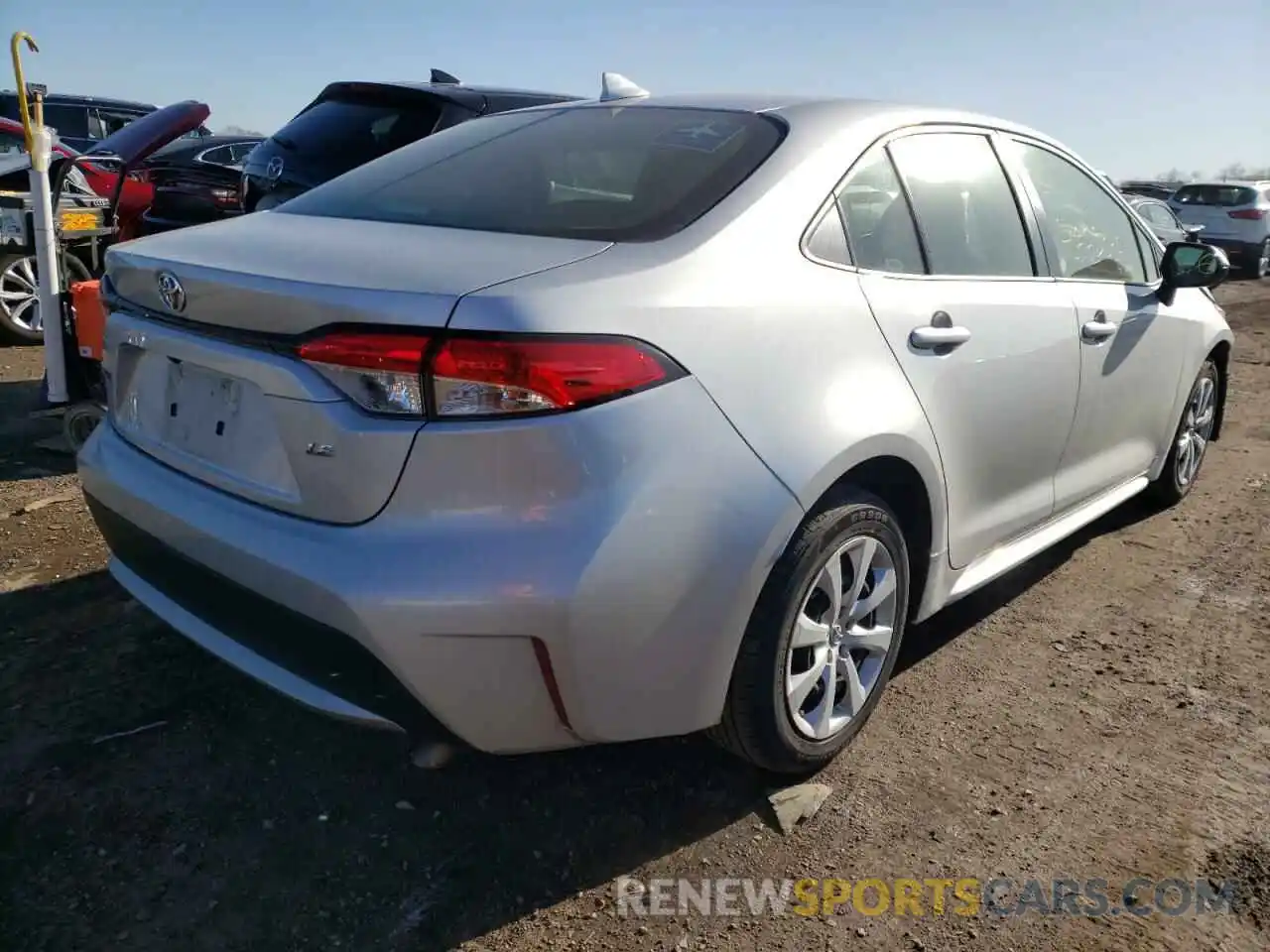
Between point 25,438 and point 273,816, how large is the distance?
3.66m

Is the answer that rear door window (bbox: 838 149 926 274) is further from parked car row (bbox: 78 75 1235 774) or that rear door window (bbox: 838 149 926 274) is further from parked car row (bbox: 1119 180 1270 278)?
parked car row (bbox: 1119 180 1270 278)

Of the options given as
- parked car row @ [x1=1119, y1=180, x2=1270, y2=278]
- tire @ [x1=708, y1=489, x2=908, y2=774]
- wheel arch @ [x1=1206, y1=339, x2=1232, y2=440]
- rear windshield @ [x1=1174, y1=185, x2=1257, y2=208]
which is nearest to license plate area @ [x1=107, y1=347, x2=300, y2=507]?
tire @ [x1=708, y1=489, x2=908, y2=774]

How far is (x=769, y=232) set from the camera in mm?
2297

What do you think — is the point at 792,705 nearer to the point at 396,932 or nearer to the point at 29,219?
the point at 396,932

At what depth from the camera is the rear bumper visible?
1.84 meters

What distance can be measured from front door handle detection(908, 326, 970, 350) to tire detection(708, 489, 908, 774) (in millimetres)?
411

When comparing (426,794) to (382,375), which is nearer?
(382,375)

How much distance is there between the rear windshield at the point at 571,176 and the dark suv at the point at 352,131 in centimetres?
243

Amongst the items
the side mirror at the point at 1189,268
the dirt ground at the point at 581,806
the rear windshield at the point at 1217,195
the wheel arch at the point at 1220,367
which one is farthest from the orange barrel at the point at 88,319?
the rear windshield at the point at 1217,195

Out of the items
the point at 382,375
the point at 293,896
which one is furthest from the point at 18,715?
the point at 382,375

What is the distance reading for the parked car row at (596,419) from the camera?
1.86m

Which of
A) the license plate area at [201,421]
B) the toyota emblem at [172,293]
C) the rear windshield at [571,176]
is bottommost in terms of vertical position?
the license plate area at [201,421]

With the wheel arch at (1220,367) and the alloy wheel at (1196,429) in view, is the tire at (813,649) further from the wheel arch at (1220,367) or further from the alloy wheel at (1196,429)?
the wheel arch at (1220,367)

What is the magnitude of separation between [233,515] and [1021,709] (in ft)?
7.23
